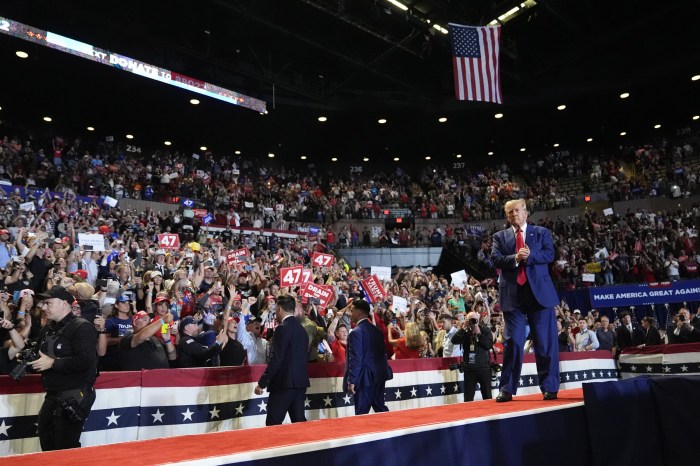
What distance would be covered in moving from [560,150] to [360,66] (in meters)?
17.7

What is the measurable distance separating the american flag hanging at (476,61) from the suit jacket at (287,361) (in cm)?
1030

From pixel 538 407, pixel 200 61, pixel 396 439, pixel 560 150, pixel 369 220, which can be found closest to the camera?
pixel 396 439

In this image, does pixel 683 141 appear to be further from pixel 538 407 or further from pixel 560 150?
pixel 538 407

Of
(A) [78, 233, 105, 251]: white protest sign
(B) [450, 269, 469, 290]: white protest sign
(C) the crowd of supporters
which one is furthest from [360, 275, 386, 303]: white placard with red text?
(A) [78, 233, 105, 251]: white protest sign

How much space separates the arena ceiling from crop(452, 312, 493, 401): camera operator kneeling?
12.6 m

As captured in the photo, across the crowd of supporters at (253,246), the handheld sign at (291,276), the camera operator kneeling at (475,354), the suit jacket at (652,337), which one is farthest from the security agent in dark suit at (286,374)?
the suit jacket at (652,337)

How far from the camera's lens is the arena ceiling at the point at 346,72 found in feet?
59.7

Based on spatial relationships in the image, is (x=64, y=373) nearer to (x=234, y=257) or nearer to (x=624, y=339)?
(x=234, y=257)

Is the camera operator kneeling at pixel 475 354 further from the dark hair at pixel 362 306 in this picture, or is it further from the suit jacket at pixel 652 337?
the suit jacket at pixel 652 337

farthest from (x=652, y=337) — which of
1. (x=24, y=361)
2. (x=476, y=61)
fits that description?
A: (x=24, y=361)

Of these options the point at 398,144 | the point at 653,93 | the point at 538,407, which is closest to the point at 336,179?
the point at 398,144

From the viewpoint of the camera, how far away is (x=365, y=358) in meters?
6.11

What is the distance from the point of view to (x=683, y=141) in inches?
1120

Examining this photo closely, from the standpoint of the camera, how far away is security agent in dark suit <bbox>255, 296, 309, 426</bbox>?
5.33 m
